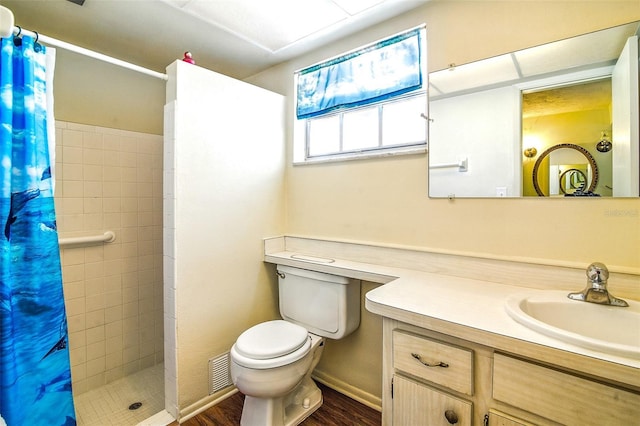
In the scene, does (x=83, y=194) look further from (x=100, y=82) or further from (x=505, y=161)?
(x=505, y=161)

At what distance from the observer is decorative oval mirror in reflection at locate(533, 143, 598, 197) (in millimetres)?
1170

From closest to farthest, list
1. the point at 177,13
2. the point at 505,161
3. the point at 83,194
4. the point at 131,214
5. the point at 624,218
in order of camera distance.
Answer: the point at 624,218 < the point at 505,161 < the point at 177,13 < the point at 83,194 < the point at 131,214

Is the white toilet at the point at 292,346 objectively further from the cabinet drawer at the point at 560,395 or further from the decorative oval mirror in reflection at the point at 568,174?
the decorative oval mirror in reflection at the point at 568,174

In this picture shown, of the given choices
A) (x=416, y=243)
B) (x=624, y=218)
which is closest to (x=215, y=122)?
(x=416, y=243)

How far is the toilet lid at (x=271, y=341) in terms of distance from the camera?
56.9 inches

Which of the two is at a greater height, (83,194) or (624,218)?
(83,194)

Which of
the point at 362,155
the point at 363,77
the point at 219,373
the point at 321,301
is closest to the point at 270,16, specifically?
the point at 363,77

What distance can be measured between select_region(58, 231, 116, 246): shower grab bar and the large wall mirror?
6.80 feet

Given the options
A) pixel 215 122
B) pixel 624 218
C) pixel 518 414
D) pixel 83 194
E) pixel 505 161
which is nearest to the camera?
pixel 518 414

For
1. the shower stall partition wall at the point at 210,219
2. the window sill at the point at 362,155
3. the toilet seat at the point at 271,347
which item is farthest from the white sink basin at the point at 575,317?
the shower stall partition wall at the point at 210,219

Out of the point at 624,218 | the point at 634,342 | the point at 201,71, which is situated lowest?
the point at 634,342

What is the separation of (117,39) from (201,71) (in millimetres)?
662

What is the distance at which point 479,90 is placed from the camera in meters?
1.42

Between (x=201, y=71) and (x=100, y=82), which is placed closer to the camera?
(x=201, y=71)
